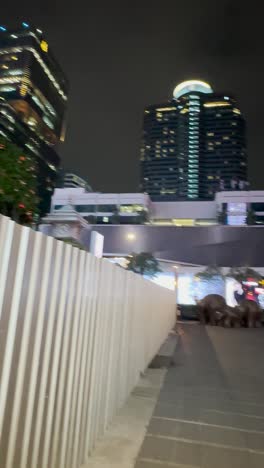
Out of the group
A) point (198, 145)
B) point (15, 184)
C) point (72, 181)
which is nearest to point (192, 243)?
point (15, 184)

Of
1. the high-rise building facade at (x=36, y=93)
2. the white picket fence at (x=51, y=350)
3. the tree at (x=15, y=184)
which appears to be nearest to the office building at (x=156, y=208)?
the high-rise building facade at (x=36, y=93)

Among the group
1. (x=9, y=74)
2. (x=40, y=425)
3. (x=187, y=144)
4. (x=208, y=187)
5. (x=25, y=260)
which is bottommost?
(x=40, y=425)

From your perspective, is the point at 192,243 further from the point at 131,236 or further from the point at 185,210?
the point at 185,210

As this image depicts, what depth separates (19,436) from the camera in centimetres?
169

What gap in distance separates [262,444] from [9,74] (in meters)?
125

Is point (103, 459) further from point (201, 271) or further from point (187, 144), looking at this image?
point (187, 144)

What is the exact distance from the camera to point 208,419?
141 inches

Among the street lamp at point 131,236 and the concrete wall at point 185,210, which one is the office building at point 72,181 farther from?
the street lamp at point 131,236

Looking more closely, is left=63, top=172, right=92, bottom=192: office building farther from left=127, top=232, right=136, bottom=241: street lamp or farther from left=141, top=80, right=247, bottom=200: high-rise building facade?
left=127, top=232, right=136, bottom=241: street lamp

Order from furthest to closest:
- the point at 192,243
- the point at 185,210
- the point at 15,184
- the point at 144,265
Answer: the point at 185,210
the point at 192,243
the point at 144,265
the point at 15,184

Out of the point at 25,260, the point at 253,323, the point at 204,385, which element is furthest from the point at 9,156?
the point at 253,323

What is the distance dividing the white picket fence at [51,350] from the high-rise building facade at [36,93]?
9090cm

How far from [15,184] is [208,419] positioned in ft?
30.1

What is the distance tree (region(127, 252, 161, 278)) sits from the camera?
41969mm
